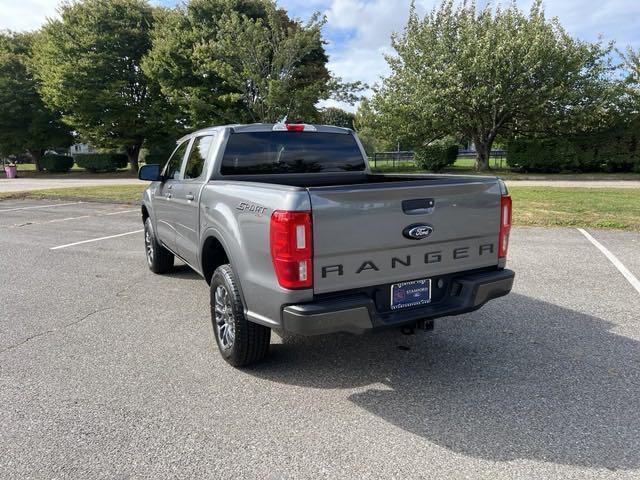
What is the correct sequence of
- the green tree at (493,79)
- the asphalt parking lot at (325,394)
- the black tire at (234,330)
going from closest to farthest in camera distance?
the asphalt parking lot at (325,394) → the black tire at (234,330) → the green tree at (493,79)

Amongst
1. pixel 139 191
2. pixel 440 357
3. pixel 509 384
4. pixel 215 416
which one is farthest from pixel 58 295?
pixel 139 191

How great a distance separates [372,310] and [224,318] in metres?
1.31

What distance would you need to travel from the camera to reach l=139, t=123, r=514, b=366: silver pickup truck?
289cm

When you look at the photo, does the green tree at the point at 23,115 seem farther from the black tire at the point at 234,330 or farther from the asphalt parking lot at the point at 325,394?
the black tire at the point at 234,330

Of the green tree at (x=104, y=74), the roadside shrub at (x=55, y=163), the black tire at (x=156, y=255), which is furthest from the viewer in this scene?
the roadside shrub at (x=55, y=163)

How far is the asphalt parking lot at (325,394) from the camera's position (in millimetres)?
2520

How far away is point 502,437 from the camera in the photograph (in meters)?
2.70

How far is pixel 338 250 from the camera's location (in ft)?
9.66

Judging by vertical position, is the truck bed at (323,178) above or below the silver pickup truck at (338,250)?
above

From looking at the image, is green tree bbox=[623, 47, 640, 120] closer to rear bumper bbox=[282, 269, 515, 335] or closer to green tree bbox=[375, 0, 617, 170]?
green tree bbox=[375, 0, 617, 170]

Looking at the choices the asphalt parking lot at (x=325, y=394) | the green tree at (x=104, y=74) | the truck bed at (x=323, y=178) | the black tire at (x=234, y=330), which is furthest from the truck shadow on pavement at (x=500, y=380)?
the green tree at (x=104, y=74)

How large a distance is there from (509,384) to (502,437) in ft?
2.26

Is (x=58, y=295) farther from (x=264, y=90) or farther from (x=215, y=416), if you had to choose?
(x=264, y=90)

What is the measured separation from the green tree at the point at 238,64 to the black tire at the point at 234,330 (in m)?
19.5
